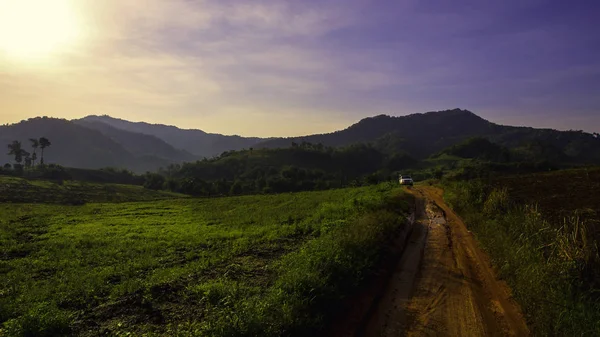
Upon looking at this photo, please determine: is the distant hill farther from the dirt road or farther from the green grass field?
the dirt road

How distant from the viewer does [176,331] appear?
8648 mm

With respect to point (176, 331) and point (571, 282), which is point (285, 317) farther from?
point (571, 282)

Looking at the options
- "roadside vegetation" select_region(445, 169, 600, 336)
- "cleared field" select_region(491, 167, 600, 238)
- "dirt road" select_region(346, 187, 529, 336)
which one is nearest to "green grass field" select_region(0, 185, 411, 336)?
"dirt road" select_region(346, 187, 529, 336)

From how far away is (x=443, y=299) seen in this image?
11.3 metres

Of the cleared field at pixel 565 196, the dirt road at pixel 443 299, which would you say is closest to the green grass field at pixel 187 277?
the dirt road at pixel 443 299

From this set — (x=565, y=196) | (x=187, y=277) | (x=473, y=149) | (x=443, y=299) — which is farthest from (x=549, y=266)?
(x=473, y=149)

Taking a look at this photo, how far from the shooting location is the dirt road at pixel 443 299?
9.51 meters

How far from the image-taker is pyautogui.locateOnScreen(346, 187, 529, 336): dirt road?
→ 9508 millimetres

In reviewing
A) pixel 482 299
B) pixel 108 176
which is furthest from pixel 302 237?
pixel 108 176

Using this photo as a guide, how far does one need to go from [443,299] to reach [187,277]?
28.5 feet

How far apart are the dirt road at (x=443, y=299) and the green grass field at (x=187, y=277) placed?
1131 mm

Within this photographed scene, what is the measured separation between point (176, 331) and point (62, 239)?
20277 millimetres

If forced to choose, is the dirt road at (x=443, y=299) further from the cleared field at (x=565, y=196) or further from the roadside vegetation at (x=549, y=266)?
the cleared field at (x=565, y=196)

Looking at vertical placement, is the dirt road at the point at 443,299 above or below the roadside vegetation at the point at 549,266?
below
